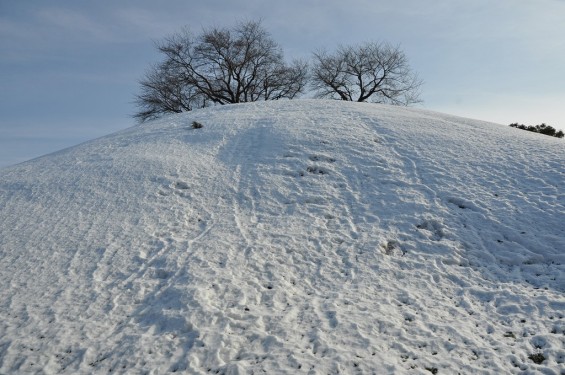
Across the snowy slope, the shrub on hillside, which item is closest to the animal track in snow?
the snowy slope

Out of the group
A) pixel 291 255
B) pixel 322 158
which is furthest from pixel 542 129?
pixel 291 255

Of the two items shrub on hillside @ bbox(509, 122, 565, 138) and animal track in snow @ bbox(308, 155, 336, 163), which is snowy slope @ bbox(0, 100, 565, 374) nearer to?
animal track in snow @ bbox(308, 155, 336, 163)

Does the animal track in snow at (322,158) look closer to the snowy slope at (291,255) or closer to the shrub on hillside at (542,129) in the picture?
the snowy slope at (291,255)

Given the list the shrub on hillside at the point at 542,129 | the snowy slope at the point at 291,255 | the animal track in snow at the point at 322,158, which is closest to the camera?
the snowy slope at the point at 291,255

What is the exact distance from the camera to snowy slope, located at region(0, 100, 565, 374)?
5164mm

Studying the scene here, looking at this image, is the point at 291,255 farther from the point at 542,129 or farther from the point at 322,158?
the point at 542,129

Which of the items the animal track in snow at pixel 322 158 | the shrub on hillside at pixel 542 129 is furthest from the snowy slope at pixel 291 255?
the shrub on hillside at pixel 542 129

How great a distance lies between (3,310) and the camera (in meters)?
6.08

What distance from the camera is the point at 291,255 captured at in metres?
7.48

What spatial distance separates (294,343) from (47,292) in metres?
4.12

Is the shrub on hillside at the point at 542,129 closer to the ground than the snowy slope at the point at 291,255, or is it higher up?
higher up

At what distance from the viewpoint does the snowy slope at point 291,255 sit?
5164 millimetres

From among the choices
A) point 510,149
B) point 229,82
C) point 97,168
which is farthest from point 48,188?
point 229,82

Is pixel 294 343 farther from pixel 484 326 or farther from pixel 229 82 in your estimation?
pixel 229 82
